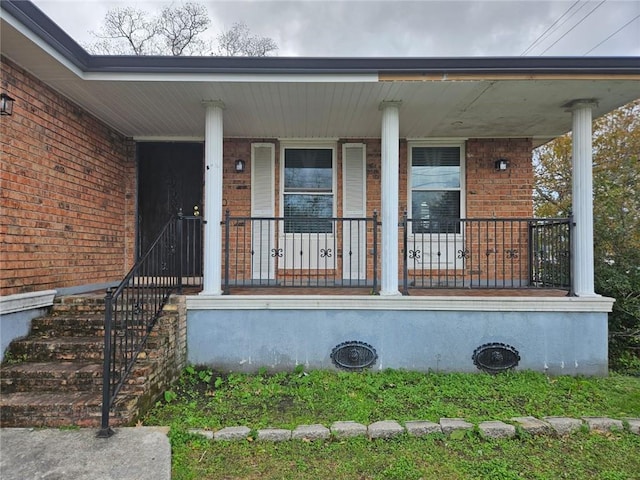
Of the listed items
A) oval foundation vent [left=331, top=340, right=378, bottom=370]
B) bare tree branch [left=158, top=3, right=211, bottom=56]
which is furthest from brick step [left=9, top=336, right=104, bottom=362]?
bare tree branch [left=158, top=3, right=211, bottom=56]

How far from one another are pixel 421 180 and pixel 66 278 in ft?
17.2

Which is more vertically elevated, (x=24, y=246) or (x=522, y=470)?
(x=24, y=246)

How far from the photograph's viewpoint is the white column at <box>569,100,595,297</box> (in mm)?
4449

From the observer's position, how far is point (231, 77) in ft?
12.8

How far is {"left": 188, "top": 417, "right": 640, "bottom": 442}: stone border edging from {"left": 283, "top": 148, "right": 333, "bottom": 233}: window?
11.8 ft

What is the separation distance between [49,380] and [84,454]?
1.03 meters

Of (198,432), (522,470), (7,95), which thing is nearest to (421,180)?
(522,470)

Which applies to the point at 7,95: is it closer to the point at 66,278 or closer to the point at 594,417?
the point at 66,278

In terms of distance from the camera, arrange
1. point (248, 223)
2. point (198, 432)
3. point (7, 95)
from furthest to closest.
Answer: point (248, 223), point (7, 95), point (198, 432)

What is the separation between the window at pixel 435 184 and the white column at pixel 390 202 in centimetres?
185

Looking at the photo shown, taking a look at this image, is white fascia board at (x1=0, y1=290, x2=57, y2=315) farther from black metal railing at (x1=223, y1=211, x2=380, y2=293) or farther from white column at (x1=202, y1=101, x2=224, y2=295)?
black metal railing at (x1=223, y1=211, x2=380, y2=293)

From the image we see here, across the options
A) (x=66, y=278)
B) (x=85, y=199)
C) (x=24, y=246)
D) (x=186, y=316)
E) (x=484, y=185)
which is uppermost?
(x=484, y=185)

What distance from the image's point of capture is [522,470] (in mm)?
2559

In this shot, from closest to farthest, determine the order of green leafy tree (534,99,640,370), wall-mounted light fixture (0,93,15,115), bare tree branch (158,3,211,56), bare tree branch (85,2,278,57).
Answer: wall-mounted light fixture (0,93,15,115) < green leafy tree (534,99,640,370) < bare tree branch (85,2,278,57) < bare tree branch (158,3,211,56)
